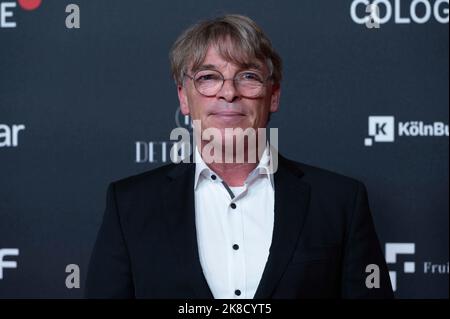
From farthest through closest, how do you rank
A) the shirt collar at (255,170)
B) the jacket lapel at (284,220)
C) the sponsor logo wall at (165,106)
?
1. the sponsor logo wall at (165,106)
2. the shirt collar at (255,170)
3. the jacket lapel at (284,220)

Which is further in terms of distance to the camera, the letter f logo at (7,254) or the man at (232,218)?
the letter f logo at (7,254)

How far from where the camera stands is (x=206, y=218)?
1.46 meters

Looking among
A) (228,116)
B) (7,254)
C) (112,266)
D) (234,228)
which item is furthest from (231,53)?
(7,254)

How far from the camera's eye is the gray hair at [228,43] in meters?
1.44

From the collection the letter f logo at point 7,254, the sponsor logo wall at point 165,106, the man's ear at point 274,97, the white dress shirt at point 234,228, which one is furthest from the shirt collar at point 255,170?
the letter f logo at point 7,254

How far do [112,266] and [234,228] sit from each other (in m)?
0.27

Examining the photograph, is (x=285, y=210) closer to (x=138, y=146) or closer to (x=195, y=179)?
(x=195, y=179)

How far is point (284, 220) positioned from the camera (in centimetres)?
144

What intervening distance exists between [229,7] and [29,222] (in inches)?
35.7

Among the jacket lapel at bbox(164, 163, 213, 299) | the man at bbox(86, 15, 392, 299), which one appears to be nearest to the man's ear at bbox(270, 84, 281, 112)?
the man at bbox(86, 15, 392, 299)

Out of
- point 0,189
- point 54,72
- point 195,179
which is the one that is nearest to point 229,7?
point 54,72

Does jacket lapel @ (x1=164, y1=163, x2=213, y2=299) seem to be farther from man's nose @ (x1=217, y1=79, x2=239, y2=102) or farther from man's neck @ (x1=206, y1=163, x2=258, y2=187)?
man's nose @ (x1=217, y1=79, x2=239, y2=102)

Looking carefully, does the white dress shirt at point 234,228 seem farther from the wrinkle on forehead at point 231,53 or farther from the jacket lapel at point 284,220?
the wrinkle on forehead at point 231,53

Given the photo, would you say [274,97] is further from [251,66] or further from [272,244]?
[272,244]
